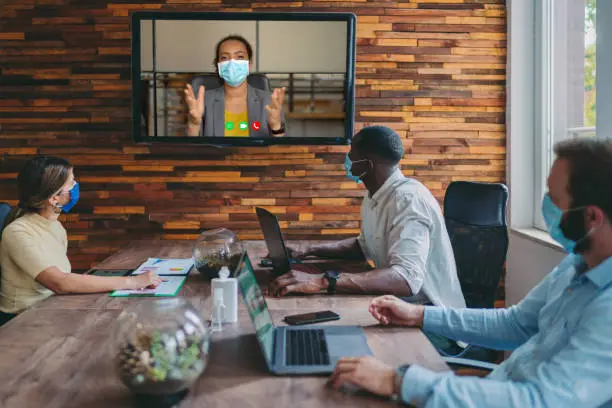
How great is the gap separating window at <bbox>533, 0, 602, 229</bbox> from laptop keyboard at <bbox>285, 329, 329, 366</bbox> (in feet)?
7.11

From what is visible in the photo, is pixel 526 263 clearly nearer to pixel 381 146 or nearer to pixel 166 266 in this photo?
pixel 381 146

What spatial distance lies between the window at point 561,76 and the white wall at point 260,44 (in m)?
1.24

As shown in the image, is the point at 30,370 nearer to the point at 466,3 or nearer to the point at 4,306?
the point at 4,306

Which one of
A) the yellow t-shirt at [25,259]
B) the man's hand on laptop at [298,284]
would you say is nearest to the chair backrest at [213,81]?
the yellow t-shirt at [25,259]

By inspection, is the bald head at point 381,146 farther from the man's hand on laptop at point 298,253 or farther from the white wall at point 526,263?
the white wall at point 526,263

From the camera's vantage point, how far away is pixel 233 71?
3596 mm

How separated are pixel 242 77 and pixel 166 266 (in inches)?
57.1

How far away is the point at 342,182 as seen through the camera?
3.86m

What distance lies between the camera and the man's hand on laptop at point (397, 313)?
169cm

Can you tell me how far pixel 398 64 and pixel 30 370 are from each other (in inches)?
120

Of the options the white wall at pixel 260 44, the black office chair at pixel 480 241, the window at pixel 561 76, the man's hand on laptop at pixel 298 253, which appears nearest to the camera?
the black office chair at pixel 480 241

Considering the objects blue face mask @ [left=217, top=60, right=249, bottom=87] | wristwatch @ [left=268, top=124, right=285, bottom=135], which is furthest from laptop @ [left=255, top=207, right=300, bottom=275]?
blue face mask @ [left=217, top=60, right=249, bottom=87]

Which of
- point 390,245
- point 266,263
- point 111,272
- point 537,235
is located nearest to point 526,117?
point 537,235

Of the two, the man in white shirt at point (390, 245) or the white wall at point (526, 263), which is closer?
the man in white shirt at point (390, 245)
